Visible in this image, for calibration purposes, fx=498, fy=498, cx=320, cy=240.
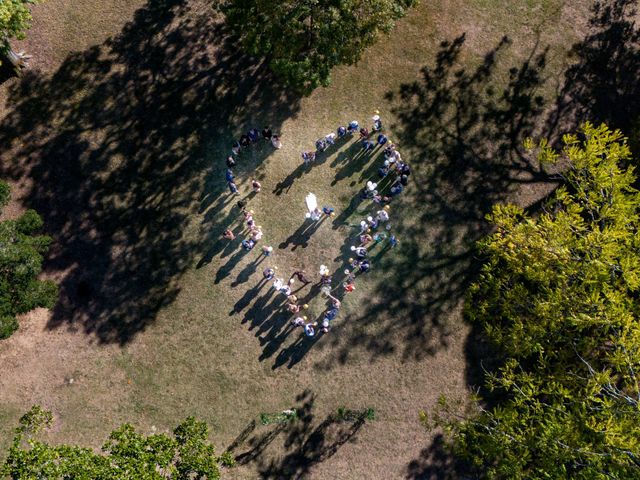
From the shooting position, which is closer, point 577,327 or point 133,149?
point 577,327

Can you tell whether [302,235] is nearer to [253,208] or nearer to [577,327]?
[253,208]

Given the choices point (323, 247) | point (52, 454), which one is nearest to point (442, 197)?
point (323, 247)

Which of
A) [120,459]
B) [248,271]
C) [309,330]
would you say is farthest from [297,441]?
[120,459]

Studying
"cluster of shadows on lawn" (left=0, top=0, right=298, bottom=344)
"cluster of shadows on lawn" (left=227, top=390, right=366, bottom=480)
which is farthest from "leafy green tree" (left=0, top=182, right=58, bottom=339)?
"cluster of shadows on lawn" (left=227, top=390, right=366, bottom=480)

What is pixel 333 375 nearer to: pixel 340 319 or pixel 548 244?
pixel 340 319

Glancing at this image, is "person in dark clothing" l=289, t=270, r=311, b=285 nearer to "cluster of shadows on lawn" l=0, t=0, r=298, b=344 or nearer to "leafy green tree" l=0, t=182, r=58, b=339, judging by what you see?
"cluster of shadows on lawn" l=0, t=0, r=298, b=344

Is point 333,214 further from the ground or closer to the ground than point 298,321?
further from the ground
